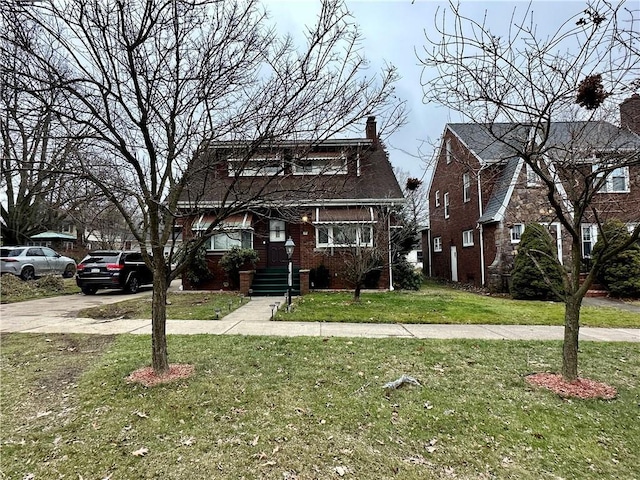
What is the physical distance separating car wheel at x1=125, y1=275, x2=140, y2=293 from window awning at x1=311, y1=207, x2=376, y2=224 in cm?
781

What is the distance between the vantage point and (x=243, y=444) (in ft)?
10.5

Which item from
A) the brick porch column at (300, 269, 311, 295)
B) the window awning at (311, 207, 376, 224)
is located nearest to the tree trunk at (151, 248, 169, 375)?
the brick porch column at (300, 269, 311, 295)

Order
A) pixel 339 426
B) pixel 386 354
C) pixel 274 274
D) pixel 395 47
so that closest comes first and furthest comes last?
1. pixel 339 426
2. pixel 395 47
3. pixel 386 354
4. pixel 274 274

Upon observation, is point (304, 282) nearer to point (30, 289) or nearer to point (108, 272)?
point (108, 272)

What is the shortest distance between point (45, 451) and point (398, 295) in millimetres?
10873

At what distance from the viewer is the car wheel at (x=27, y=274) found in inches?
654

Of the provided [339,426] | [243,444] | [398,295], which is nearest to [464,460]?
[339,426]

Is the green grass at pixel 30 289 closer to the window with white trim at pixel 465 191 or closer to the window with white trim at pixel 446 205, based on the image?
the window with white trim at pixel 465 191

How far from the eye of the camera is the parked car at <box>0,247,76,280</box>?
16172 mm

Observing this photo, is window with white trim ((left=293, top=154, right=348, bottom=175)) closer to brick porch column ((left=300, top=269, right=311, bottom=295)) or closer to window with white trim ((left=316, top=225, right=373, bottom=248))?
window with white trim ((left=316, top=225, right=373, bottom=248))

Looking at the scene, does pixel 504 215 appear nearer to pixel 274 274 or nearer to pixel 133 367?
pixel 274 274

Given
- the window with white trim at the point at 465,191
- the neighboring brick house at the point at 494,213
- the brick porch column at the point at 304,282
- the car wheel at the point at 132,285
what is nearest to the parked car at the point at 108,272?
the car wheel at the point at 132,285

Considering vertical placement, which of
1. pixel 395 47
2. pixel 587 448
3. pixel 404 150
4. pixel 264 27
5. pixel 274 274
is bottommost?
pixel 587 448

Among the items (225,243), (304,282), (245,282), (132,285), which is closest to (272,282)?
(245,282)
